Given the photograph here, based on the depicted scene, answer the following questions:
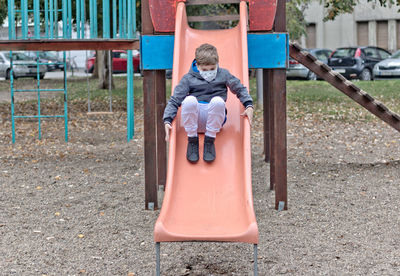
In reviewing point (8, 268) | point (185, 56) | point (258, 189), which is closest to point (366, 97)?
point (258, 189)

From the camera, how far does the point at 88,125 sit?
1388cm

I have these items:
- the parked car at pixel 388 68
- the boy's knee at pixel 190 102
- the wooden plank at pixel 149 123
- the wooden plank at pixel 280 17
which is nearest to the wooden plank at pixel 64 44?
the wooden plank at pixel 149 123

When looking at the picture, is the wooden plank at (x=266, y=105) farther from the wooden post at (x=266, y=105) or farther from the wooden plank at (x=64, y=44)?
the wooden plank at (x=64, y=44)

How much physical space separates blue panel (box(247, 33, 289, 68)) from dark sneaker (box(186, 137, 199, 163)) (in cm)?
124

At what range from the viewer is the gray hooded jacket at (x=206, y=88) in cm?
561

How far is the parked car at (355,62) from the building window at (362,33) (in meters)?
13.2

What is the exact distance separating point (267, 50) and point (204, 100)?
1.05 meters

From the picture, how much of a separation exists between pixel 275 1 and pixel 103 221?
2641mm

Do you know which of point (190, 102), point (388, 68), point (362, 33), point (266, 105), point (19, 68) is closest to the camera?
point (190, 102)

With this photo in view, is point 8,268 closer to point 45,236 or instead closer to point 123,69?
point 45,236

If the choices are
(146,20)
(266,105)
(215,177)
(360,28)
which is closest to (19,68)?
(360,28)

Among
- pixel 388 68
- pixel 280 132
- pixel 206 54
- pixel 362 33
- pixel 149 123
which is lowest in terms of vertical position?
pixel 280 132

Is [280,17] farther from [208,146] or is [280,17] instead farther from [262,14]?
[208,146]

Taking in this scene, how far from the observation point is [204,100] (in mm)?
5723
